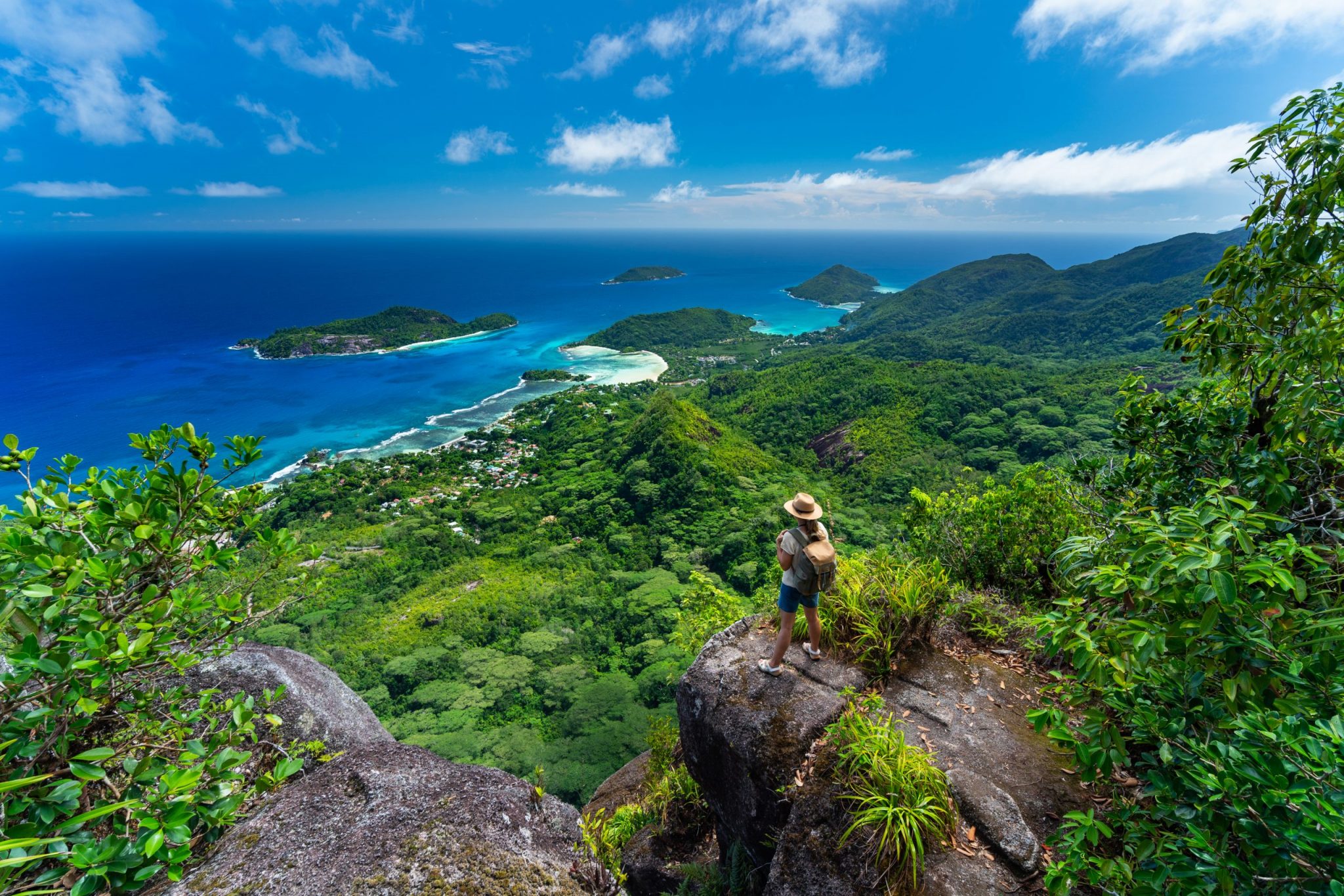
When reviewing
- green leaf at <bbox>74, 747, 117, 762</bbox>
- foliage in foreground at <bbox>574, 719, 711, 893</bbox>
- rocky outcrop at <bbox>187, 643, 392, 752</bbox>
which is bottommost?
foliage in foreground at <bbox>574, 719, 711, 893</bbox>

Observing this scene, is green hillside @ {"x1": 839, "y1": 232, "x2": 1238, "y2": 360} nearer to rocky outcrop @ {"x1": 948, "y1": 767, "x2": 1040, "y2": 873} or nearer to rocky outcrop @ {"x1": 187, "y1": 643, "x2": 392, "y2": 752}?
rocky outcrop @ {"x1": 948, "y1": 767, "x2": 1040, "y2": 873}

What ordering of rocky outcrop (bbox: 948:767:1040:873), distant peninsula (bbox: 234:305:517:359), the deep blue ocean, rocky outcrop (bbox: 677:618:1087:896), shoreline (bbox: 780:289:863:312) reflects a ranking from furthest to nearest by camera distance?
shoreline (bbox: 780:289:863:312) < distant peninsula (bbox: 234:305:517:359) < the deep blue ocean < rocky outcrop (bbox: 677:618:1087:896) < rocky outcrop (bbox: 948:767:1040:873)

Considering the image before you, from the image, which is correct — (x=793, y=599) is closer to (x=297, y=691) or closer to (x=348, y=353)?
(x=297, y=691)

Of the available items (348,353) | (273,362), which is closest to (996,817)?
(273,362)

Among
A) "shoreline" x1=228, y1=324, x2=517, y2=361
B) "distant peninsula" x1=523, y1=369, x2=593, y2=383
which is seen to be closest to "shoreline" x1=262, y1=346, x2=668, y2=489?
"distant peninsula" x1=523, y1=369, x2=593, y2=383

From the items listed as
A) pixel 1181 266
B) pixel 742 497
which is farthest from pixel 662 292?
pixel 742 497

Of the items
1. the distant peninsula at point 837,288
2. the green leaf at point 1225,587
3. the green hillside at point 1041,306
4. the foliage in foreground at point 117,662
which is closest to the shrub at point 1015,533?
the green leaf at point 1225,587

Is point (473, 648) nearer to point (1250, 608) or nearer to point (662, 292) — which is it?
point (1250, 608)
